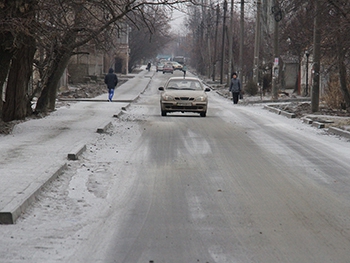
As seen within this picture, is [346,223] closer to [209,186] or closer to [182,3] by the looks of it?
[209,186]

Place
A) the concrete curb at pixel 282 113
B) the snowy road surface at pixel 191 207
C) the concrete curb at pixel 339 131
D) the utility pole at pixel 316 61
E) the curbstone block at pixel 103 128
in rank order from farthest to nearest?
the concrete curb at pixel 282 113 < the utility pole at pixel 316 61 < the concrete curb at pixel 339 131 < the curbstone block at pixel 103 128 < the snowy road surface at pixel 191 207

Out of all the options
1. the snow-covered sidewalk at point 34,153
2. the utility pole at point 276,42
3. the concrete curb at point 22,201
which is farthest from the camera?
the utility pole at point 276,42

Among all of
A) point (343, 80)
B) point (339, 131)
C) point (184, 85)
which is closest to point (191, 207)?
point (339, 131)

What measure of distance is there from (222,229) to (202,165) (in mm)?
5440

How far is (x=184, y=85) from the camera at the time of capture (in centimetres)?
2870

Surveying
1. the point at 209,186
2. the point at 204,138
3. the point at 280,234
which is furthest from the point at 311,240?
the point at 204,138

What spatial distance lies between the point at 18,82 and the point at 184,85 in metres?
8.47

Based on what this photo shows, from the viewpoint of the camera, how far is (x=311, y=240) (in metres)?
7.39

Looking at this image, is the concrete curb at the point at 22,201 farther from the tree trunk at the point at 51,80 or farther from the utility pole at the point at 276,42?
the utility pole at the point at 276,42

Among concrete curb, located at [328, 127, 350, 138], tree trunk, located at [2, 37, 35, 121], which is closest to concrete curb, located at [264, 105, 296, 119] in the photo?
concrete curb, located at [328, 127, 350, 138]

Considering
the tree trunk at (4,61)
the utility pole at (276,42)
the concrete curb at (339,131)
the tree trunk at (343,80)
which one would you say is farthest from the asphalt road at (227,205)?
the utility pole at (276,42)

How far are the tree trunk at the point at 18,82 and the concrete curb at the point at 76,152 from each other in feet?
24.8

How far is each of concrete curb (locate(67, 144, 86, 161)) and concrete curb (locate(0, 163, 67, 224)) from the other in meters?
2.28

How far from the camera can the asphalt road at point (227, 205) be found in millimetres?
6887
